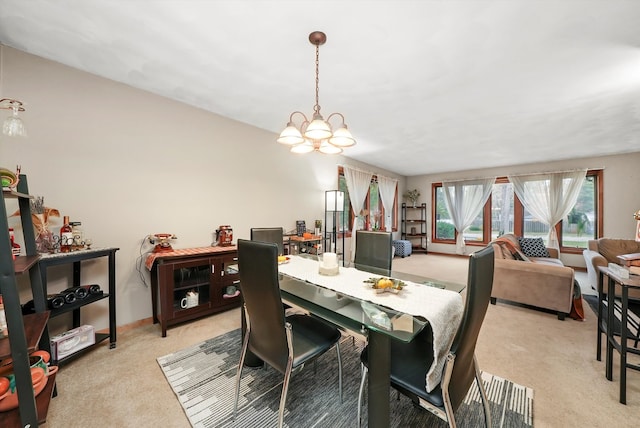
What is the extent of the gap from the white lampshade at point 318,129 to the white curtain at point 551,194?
20.2 feet

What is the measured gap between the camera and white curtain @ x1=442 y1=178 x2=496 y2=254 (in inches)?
241

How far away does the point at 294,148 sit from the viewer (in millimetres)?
2020

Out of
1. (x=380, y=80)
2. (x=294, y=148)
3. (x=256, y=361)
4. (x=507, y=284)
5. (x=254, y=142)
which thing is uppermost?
(x=380, y=80)

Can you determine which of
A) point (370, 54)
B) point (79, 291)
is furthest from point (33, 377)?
point (370, 54)

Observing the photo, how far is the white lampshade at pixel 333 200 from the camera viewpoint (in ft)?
14.9

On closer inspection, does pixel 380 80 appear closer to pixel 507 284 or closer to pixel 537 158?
pixel 507 284

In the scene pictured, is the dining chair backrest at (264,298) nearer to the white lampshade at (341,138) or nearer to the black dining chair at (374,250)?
the white lampshade at (341,138)

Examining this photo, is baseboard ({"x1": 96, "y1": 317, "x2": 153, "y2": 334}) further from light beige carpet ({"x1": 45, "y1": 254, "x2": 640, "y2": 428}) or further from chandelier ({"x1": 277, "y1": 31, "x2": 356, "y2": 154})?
chandelier ({"x1": 277, "y1": 31, "x2": 356, "y2": 154})

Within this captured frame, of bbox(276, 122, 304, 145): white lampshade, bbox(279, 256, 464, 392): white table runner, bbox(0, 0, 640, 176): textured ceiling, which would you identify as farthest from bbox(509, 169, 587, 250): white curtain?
bbox(276, 122, 304, 145): white lampshade

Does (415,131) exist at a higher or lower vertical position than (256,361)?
higher

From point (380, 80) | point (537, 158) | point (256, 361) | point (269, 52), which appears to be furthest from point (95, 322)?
point (537, 158)

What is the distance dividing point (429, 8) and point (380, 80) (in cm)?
80

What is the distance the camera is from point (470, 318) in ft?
3.21

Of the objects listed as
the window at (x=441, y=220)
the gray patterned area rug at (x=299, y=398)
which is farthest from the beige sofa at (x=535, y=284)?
the window at (x=441, y=220)
